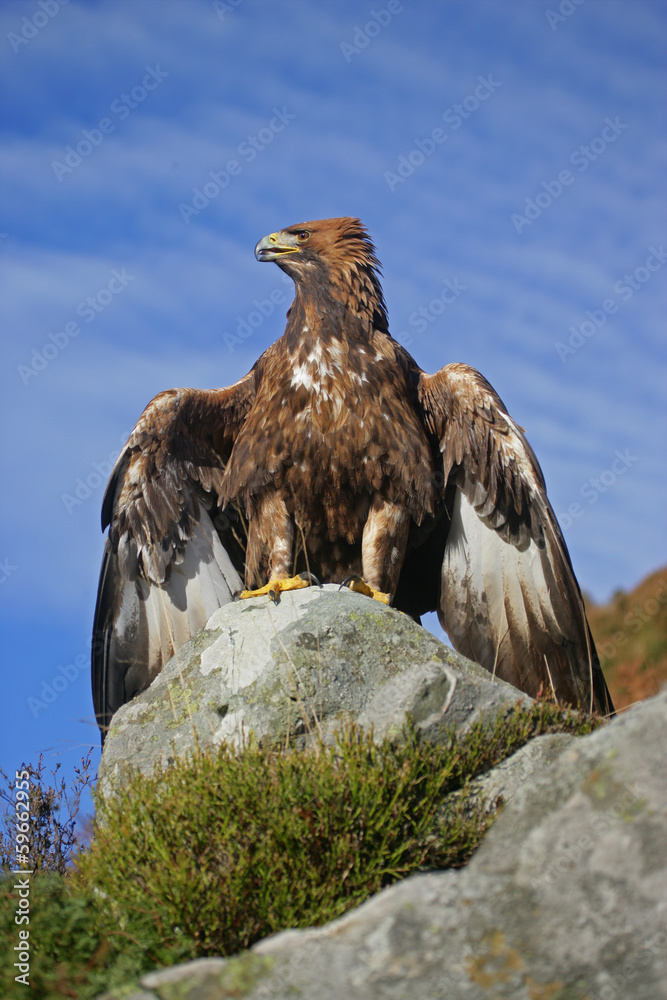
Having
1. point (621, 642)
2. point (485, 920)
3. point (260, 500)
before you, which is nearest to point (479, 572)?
point (260, 500)

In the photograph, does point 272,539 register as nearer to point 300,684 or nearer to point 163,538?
point 163,538

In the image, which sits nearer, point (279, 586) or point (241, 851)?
point (241, 851)

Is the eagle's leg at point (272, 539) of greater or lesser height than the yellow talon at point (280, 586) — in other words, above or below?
above

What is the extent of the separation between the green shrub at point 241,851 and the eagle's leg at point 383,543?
193 cm

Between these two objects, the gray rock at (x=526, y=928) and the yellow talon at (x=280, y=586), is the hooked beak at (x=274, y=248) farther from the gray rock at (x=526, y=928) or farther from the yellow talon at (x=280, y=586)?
the gray rock at (x=526, y=928)

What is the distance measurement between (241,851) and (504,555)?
135 inches

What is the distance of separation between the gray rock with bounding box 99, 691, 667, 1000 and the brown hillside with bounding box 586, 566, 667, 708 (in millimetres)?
13873

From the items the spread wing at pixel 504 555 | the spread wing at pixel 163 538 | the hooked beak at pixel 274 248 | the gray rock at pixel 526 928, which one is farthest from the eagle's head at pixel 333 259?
the gray rock at pixel 526 928

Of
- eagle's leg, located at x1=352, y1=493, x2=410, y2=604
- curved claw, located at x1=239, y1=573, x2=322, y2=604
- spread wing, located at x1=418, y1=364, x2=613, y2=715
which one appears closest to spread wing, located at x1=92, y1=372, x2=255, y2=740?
curved claw, located at x1=239, y1=573, x2=322, y2=604

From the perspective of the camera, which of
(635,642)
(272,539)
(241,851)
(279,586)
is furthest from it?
(635,642)

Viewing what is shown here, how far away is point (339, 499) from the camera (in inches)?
239

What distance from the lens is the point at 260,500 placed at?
615 cm

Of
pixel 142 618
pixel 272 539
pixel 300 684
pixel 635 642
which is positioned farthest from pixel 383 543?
pixel 635 642

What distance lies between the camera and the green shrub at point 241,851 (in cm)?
333
